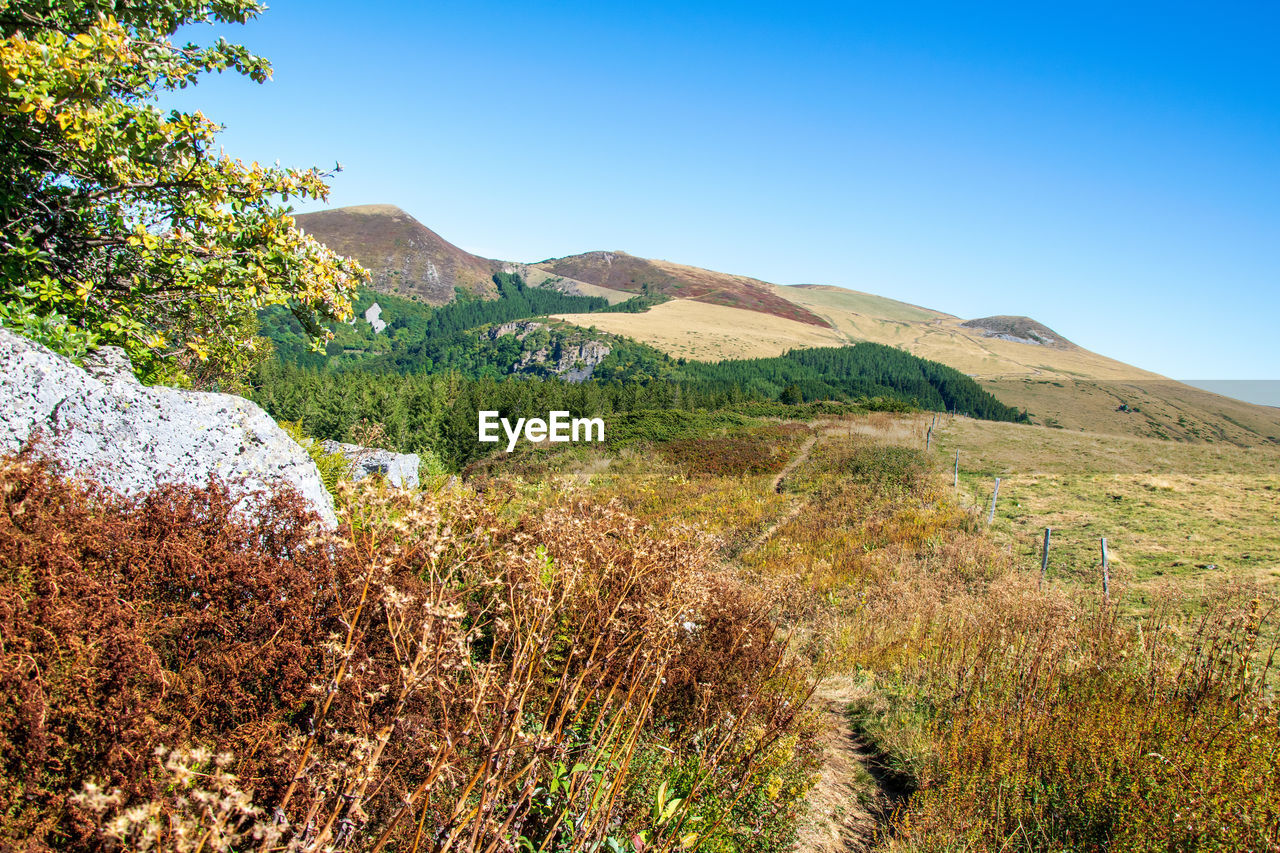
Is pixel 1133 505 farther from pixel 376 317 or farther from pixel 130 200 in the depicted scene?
pixel 376 317

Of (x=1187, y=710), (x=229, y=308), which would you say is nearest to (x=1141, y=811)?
(x=1187, y=710)

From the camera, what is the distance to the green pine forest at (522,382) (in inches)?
2074

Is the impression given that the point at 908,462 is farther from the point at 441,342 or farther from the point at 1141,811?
the point at 441,342

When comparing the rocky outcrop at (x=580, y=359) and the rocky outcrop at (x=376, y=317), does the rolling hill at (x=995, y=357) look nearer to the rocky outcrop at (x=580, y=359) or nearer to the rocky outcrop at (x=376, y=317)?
the rocky outcrop at (x=580, y=359)

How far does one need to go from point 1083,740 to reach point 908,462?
846 inches

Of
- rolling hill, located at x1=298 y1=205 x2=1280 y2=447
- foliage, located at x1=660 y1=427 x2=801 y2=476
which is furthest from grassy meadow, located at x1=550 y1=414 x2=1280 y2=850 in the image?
rolling hill, located at x1=298 y1=205 x2=1280 y2=447

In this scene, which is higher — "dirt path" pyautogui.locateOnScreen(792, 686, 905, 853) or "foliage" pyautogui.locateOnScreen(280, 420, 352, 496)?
"foliage" pyautogui.locateOnScreen(280, 420, 352, 496)

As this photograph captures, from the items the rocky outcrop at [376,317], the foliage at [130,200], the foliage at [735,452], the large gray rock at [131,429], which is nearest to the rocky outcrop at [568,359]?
the rocky outcrop at [376,317]

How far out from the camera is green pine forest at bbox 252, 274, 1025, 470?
173 ft

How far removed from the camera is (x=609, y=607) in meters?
3.23

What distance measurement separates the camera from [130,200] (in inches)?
217

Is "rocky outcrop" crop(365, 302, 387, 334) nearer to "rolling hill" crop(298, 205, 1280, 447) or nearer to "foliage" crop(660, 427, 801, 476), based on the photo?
"rolling hill" crop(298, 205, 1280, 447)

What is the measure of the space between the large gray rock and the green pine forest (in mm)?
2853

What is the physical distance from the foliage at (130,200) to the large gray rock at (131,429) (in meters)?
1.01
